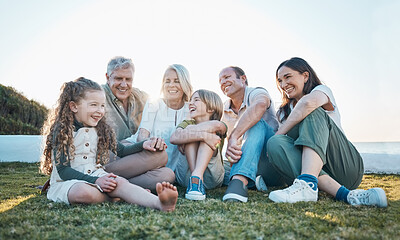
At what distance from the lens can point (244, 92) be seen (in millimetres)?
3434

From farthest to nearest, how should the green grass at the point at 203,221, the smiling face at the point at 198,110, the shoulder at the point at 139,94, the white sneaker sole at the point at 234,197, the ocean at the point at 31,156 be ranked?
1. the ocean at the point at 31,156
2. the shoulder at the point at 139,94
3. the smiling face at the point at 198,110
4. the white sneaker sole at the point at 234,197
5. the green grass at the point at 203,221

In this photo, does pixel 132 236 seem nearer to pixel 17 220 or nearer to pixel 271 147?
pixel 17 220

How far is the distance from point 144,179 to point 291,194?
1.25 m

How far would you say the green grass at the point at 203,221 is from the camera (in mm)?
1465

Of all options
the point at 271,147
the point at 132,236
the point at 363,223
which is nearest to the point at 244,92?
the point at 271,147

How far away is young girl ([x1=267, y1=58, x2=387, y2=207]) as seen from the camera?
223 cm

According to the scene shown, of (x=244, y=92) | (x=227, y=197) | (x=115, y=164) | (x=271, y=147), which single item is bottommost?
(x=227, y=197)

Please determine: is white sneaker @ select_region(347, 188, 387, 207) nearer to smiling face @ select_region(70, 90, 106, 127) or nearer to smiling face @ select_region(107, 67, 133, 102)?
smiling face @ select_region(70, 90, 106, 127)

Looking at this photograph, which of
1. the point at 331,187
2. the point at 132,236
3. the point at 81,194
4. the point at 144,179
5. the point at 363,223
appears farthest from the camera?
the point at 144,179

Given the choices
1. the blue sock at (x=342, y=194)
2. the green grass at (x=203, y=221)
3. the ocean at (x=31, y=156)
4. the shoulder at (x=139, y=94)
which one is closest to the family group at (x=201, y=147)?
the blue sock at (x=342, y=194)

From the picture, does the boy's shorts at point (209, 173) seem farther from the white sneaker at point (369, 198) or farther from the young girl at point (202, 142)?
the white sneaker at point (369, 198)

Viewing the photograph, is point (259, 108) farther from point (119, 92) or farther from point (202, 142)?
point (119, 92)

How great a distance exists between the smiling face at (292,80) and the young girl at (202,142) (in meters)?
0.64

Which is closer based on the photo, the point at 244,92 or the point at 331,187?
the point at 331,187
